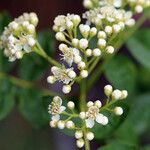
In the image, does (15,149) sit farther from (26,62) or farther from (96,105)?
(96,105)

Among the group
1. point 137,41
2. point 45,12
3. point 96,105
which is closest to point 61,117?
point 96,105

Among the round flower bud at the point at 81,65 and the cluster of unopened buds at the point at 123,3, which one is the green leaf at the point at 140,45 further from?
the round flower bud at the point at 81,65

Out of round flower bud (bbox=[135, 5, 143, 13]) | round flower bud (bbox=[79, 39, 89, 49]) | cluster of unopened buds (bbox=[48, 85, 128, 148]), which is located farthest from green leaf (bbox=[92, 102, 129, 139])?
round flower bud (bbox=[135, 5, 143, 13])

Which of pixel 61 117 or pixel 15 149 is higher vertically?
pixel 15 149

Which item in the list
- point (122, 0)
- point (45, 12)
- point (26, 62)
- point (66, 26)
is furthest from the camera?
point (45, 12)

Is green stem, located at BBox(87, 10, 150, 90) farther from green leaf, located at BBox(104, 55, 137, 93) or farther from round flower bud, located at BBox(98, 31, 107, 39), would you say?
round flower bud, located at BBox(98, 31, 107, 39)

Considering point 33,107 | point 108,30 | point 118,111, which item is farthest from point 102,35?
point 33,107

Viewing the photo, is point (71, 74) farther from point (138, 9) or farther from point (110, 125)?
point (138, 9)
